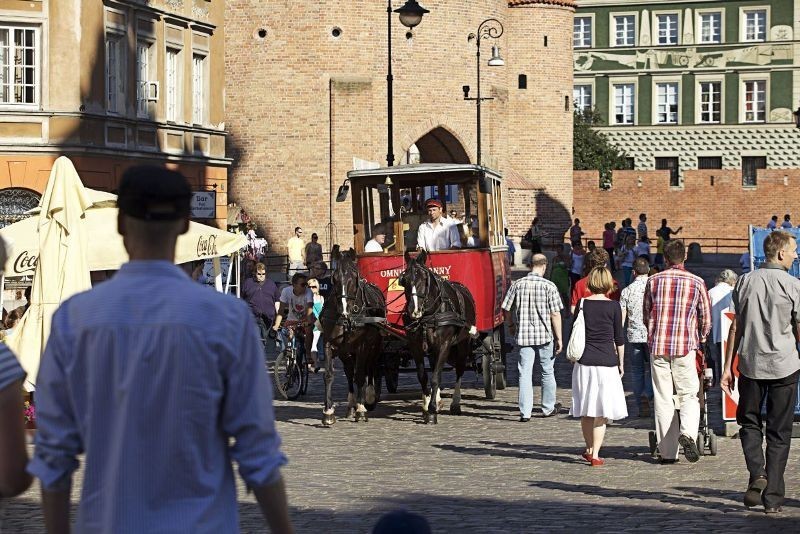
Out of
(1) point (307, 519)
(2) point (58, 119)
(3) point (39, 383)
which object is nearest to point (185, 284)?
(3) point (39, 383)

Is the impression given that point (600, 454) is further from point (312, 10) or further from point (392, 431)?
point (312, 10)

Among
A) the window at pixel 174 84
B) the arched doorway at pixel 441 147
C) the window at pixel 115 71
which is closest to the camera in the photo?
the window at pixel 115 71

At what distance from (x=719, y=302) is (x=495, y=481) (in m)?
4.03

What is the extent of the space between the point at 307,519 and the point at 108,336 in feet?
20.4

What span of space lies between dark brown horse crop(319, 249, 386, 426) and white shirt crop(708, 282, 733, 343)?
3.30 meters

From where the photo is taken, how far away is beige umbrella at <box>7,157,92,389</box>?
50.6 feet

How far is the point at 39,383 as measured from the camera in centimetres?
419

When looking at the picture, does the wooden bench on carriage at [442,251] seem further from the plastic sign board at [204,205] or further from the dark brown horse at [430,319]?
the plastic sign board at [204,205]

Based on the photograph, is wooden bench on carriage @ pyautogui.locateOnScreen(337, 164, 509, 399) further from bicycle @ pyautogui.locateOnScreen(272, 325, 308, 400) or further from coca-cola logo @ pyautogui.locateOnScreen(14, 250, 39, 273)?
coca-cola logo @ pyautogui.locateOnScreen(14, 250, 39, 273)

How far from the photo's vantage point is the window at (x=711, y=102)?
251 feet

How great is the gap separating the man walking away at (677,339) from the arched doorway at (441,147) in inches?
1640

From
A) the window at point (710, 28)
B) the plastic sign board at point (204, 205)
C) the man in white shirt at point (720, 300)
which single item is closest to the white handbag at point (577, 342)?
the man in white shirt at point (720, 300)

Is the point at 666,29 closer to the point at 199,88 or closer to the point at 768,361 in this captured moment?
the point at 199,88

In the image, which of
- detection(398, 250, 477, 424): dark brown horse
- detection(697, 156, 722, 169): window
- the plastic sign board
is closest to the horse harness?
detection(398, 250, 477, 424): dark brown horse
